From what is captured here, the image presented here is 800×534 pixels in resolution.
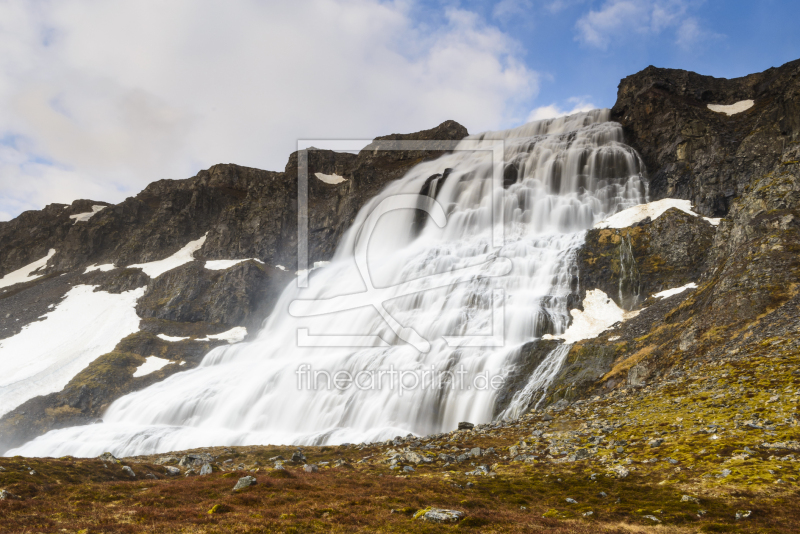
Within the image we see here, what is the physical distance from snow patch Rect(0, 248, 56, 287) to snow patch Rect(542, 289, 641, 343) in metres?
123

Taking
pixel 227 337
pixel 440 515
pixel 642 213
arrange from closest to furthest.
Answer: pixel 440 515
pixel 642 213
pixel 227 337

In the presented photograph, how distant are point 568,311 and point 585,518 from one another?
29321 mm

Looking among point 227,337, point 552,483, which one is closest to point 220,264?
point 227,337

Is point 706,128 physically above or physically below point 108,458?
above

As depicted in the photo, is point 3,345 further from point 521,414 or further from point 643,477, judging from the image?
point 643,477

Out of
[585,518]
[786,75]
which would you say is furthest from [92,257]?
[786,75]

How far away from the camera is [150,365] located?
62.5 metres

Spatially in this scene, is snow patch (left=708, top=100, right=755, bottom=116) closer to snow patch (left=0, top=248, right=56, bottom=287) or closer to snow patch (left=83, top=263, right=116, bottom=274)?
snow patch (left=83, top=263, right=116, bottom=274)

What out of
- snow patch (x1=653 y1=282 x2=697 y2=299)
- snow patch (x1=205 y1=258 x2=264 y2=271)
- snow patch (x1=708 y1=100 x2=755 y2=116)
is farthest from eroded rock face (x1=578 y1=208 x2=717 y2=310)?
snow patch (x1=205 y1=258 x2=264 y2=271)

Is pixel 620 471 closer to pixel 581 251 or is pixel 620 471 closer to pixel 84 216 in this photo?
pixel 581 251

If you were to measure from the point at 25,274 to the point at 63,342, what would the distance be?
5412cm

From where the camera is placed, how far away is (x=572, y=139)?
7394cm

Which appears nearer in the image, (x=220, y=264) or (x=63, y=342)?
(x=63, y=342)

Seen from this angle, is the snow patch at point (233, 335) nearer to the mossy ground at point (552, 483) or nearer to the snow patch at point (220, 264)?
the snow patch at point (220, 264)
